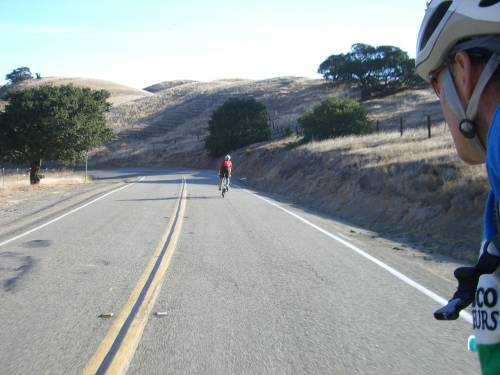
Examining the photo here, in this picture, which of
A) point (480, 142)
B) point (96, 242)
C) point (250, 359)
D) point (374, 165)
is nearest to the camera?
point (480, 142)

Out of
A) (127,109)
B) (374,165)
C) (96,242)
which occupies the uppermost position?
(127,109)

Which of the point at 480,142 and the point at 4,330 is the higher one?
the point at 480,142

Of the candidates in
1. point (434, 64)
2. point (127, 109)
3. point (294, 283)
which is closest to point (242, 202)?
point (294, 283)

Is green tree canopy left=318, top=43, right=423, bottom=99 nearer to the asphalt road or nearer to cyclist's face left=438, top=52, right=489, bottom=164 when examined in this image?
the asphalt road

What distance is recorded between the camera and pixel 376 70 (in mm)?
72125

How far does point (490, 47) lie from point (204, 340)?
4.27 metres

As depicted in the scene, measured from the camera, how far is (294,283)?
25.5 ft

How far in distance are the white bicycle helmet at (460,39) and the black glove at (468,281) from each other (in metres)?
0.36

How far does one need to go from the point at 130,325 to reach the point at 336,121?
36388 millimetres

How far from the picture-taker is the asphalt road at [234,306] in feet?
15.5

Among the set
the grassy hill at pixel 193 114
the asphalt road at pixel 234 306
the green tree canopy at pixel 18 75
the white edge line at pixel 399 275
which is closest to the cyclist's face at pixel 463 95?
the asphalt road at pixel 234 306

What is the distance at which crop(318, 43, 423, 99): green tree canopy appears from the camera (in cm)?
7062

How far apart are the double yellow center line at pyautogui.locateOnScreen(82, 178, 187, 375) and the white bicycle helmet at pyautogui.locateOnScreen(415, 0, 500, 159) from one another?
3.63 m

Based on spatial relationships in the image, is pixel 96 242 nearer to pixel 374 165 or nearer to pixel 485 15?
pixel 485 15
